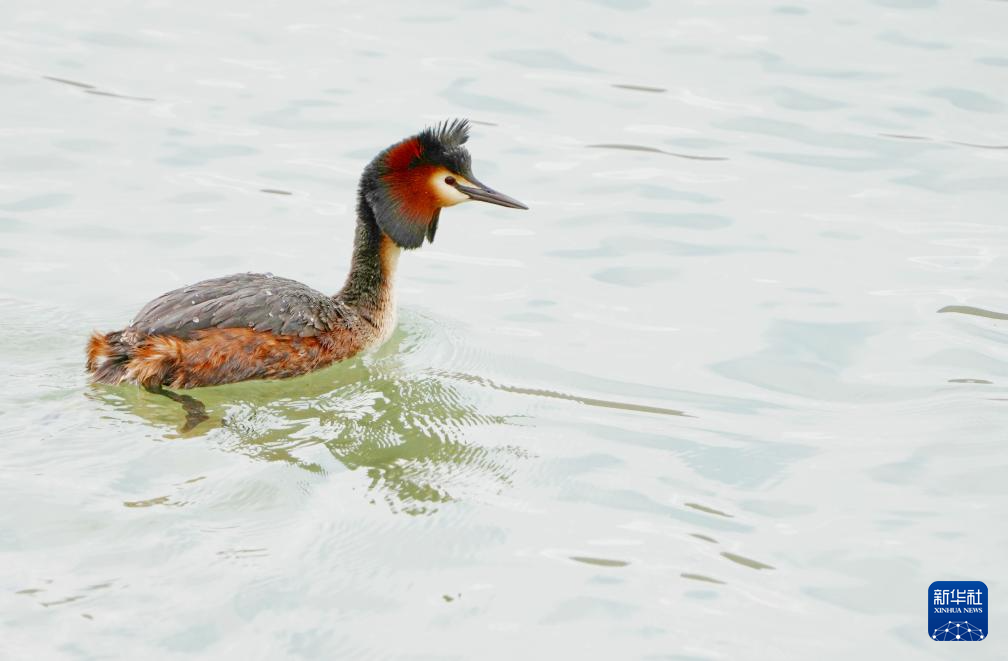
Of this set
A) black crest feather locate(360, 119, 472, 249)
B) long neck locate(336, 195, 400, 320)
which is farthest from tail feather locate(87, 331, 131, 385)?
black crest feather locate(360, 119, 472, 249)

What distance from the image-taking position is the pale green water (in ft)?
16.9

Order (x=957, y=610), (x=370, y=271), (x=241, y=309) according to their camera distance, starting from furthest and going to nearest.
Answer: (x=370, y=271) → (x=241, y=309) → (x=957, y=610)

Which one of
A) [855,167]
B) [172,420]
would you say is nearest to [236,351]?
[172,420]

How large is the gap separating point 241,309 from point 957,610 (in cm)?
355

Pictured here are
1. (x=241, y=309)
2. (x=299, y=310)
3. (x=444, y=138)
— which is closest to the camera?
(x=241, y=309)

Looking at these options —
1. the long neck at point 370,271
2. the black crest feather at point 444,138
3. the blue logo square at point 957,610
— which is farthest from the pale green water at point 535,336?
the black crest feather at point 444,138

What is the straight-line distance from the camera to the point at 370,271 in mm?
7637

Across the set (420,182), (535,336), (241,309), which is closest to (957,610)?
(535,336)

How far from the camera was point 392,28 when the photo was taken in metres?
11.6

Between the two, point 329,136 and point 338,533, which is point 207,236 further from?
point 338,533

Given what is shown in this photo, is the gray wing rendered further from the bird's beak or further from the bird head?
the bird's beak

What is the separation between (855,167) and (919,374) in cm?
280

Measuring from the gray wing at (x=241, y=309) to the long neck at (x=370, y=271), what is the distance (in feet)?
0.81

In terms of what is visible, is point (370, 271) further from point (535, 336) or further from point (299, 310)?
point (535, 336)
